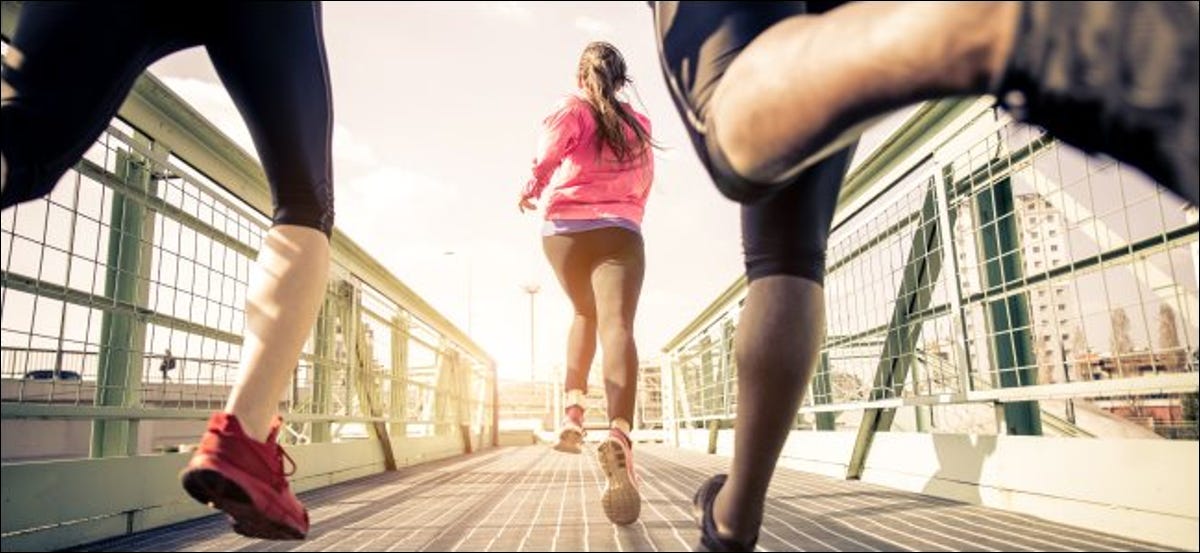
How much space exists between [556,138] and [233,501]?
180cm

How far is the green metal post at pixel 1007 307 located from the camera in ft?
7.55

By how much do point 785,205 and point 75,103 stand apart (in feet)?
3.71

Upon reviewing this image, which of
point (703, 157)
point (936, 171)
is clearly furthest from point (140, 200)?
point (936, 171)

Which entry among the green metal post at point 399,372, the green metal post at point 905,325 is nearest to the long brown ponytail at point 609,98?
the green metal post at point 905,325

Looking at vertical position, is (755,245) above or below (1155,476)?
above

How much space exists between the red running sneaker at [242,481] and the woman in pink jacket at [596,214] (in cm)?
126

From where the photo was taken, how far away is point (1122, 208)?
174 centimetres

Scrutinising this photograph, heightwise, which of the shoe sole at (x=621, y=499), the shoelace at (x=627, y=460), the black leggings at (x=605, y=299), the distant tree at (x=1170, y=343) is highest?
the black leggings at (x=605, y=299)

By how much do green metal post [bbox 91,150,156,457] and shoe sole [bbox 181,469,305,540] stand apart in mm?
1158

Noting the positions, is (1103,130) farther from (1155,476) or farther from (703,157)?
(1155,476)

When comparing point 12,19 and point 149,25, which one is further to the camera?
point 12,19

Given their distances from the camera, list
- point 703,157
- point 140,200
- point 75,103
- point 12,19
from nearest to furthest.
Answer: point 703,157 < point 75,103 < point 12,19 < point 140,200

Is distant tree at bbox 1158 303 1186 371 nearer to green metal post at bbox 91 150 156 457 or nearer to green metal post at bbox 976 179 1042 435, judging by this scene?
green metal post at bbox 976 179 1042 435

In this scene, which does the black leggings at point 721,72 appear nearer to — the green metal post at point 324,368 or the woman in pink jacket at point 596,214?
the woman in pink jacket at point 596,214
